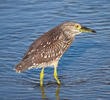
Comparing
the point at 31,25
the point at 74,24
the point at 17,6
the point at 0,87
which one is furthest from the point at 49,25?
the point at 0,87

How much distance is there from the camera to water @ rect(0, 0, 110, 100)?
822 cm

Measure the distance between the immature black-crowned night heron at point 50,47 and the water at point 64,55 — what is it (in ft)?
1.47

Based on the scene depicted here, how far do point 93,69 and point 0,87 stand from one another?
2.26 meters

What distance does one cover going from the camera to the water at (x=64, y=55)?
8.22 m

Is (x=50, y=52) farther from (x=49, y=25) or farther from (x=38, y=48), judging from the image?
(x=49, y=25)

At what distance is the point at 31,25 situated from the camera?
11.8 m

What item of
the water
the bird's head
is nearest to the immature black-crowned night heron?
the bird's head

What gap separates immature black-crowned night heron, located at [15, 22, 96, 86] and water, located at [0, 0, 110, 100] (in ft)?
1.47

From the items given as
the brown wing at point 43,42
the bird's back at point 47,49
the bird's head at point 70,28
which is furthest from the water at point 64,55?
the bird's head at point 70,28

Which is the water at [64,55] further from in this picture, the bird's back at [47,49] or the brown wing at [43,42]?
the brown wing at [43,42]

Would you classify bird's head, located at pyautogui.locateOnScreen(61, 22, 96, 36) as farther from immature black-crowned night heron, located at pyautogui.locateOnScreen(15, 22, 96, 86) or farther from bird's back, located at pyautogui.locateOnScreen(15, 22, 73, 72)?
bird's back, located at pyautogui.locateOnScreen(15, 22, 73, 72)

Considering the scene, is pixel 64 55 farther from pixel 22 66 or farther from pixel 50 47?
pixel 22 66

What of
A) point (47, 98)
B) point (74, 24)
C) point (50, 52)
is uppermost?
point (74, 24)

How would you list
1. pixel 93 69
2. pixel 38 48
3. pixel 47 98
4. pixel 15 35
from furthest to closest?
1. pixel 15 35
2. pixel 93 69
3. pixel 38 48
4. pixel 47 98
